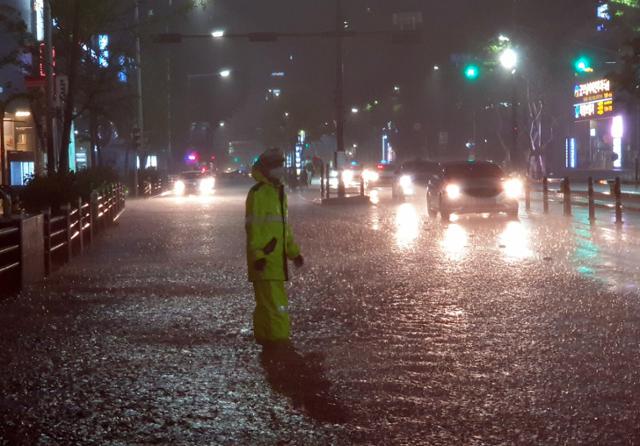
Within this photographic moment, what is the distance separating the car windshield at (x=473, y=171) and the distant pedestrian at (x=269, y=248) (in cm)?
1746

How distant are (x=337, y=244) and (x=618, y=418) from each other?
13454 mm

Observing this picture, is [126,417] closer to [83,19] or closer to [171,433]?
[171,433]

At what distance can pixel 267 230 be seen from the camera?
27.5 feet

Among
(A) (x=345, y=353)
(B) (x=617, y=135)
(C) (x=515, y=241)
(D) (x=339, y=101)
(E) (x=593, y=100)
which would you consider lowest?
(A) (x=345, y=353)

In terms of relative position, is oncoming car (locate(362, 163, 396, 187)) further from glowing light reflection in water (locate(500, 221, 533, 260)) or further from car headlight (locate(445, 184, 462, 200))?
glowing light reflection in water (locate(500, 221, 533, 260))

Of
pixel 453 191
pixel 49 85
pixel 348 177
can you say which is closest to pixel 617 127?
pixel 348 177

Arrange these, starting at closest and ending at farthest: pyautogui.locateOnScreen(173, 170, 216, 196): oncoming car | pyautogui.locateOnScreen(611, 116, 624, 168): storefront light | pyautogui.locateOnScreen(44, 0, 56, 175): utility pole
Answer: pyautogui.locateOnScreen(44, 0, 56, 175): utility pole < pyautogui.locateOnScreen(611, 116, 624, 168): storefront light < pyautogui.locateOnScreen(173, 170, 216, 196): oncoming car

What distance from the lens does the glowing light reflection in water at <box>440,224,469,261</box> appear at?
54.1 ft

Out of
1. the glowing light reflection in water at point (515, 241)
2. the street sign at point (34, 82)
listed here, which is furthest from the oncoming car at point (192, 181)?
the glowing light reflection in water at point (515, 241)

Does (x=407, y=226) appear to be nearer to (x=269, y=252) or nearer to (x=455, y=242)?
(x=455, y=242)

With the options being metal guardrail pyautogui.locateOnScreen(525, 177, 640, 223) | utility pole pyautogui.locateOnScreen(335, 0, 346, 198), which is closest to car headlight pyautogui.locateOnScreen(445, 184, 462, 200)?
metal guardrail pyautogui.locateOnScreen(525, 177, 640, 223)

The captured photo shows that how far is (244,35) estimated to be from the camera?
→ 108ft

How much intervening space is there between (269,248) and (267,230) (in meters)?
0.15

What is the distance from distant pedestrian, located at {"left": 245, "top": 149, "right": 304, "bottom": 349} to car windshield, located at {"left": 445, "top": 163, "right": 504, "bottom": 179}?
57.3 feet
